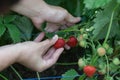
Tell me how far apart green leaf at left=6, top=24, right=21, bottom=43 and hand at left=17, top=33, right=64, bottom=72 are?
0.30ft

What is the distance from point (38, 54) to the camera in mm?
1237

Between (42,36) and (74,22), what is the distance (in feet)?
0.50

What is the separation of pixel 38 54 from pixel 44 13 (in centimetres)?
17

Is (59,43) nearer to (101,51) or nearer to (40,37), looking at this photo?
(40,37)

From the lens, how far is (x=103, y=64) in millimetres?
1091

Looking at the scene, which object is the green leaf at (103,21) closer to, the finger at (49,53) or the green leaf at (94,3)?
the green leaf at (94,3)

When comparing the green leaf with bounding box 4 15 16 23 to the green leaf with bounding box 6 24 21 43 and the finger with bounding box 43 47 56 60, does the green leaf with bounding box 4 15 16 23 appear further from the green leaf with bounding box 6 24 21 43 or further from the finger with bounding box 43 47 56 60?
the finger with bounding box 43 47 56 60

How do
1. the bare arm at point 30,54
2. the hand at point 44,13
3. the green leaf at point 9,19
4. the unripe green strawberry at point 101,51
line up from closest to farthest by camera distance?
1. the unripe green strawberry at point 101,51
2. the bare arm at point 30,54
3. the hand at point 44,13
4. the green leaf at point 9,19

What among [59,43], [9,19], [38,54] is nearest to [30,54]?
[38,54]

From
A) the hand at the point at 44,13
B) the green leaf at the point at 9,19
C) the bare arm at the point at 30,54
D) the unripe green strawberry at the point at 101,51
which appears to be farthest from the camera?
the green leaf at the point at 9,19

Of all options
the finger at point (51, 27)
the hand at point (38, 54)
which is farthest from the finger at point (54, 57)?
the finger at point (51, 27)

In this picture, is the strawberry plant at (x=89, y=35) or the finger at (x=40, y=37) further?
the finger at (x=40, y=37)

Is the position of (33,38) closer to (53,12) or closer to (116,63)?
(53,12)

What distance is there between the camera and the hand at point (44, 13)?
4.09 feet
